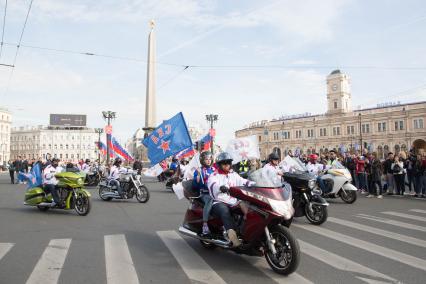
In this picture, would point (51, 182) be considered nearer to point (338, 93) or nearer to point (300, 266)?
point (300, 266)

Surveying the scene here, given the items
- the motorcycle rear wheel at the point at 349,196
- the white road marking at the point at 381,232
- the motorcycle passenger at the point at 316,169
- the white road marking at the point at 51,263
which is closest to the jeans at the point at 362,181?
the motorcycle passenger at the point at 316,169

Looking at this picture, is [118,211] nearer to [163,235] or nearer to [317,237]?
[163,235]

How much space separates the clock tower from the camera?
99312 mm

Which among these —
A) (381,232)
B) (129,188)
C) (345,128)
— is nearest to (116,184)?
(129,188)

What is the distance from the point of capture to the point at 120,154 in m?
20.2

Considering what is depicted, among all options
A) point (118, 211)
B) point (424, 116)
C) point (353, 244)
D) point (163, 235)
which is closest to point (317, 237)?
point (353, 244)

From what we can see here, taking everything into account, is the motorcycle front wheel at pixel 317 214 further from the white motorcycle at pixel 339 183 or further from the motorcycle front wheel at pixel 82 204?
the motorcycle front wheel at pixel 82 204

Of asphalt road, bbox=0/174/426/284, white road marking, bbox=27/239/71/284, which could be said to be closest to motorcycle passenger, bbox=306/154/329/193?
asphalt road, bbox=0/174/426/284

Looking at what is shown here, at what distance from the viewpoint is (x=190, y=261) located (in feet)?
17.5

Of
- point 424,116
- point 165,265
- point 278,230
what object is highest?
point 424,116

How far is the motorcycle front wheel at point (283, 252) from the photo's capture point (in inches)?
176

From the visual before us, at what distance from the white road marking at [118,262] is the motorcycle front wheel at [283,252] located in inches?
64.2

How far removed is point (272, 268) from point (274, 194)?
92cm

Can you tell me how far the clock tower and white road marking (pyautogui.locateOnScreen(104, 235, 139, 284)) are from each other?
320 feet
